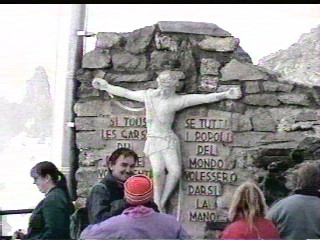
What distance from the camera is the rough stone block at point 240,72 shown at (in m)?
8.30

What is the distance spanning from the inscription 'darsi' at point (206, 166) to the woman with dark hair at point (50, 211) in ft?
8.07

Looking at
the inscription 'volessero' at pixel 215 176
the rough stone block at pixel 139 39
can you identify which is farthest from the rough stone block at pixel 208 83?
the inscription 'volessero' at pixel 215 176

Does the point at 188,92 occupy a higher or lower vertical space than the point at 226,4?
lower

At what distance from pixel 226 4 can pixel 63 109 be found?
179cm

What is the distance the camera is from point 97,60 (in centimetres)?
860

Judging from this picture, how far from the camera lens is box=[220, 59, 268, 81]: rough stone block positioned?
830cm

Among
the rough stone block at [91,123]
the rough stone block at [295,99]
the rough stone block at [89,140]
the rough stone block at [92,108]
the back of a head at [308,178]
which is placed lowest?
the back of a head at [308,178]

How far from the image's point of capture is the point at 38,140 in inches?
345

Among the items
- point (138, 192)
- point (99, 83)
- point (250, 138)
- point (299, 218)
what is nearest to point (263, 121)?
point (250, 138)

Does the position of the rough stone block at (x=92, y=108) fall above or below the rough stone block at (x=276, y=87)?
below

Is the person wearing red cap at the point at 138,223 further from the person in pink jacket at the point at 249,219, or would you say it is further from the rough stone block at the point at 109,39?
the rough stone block at the point at 109,39

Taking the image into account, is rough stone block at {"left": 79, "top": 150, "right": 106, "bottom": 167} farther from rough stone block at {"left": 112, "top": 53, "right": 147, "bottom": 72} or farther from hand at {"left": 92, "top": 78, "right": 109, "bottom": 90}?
rough stone block at {"left": 112, "top": 53, "right": 147, "bottom": 72}

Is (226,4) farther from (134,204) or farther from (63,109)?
(134,204)

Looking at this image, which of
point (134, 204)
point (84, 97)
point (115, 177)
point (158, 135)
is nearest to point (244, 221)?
point (134, 204)
